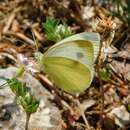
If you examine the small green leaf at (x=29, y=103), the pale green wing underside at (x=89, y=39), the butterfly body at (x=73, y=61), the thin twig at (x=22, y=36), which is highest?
the pale green wing underside at (x=89, y=39)

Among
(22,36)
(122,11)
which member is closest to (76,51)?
(22,36)

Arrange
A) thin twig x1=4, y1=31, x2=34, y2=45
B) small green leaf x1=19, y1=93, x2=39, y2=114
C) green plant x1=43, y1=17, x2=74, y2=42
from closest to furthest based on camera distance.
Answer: small green leaf x1=19, y1=93, x2=39, y2=114 < green plant x1=43, y1=17, x2=74, y2=42 < thin twig x1=4, y1=31, x2=34, y2=45

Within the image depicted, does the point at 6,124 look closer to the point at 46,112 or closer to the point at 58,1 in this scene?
the point at 46,112

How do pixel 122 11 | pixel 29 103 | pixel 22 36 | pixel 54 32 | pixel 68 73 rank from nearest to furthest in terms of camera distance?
1. pixel 29 103
2. pixel 68 73
3. pixel 54 32
4. pixel 22 36
5. pixel 122 11

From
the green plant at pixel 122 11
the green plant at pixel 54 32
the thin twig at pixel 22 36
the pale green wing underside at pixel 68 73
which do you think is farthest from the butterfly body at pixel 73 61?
the green plant at pixel 122 11

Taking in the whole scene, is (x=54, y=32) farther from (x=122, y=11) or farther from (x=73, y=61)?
(x=122, y=11)

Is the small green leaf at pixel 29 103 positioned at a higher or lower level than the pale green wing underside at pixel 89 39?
lower

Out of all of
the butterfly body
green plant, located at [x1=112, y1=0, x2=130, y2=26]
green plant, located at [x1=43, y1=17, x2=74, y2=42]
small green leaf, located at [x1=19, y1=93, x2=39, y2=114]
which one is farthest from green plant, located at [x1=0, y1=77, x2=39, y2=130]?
green plant, located at [x1=112, y1=0, x2=130, y2=26]

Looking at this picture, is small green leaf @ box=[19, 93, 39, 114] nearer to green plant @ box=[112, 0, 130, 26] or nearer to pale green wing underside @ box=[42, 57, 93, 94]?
pale green wing underside @ box=[42, 57, 93, 94]

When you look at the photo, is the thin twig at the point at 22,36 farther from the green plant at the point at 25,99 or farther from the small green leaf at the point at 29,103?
the small green leaf at the point at 29,103
